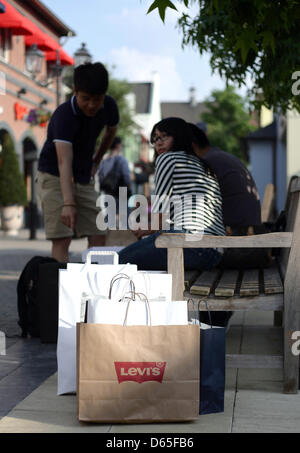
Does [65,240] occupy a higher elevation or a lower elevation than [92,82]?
lower

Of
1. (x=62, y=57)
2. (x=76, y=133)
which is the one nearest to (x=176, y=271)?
(x=76, y=133)

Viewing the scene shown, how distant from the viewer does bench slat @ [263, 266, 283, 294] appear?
13.9ft

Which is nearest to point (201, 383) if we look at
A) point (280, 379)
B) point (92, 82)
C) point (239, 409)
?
point (239, 409)

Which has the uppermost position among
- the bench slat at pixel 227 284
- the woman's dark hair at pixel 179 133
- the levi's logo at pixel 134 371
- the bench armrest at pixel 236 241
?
the woman's dark hair at pixel 179 133

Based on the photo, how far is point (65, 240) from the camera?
6336 millimetres

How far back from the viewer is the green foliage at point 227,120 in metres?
68.9

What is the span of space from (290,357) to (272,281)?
514 mm

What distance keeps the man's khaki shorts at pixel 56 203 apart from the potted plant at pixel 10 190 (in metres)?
16.6

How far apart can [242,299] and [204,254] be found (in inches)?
28.3

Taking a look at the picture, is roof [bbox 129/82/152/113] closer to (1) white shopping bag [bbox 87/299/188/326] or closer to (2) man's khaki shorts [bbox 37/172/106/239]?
(2) man's khaki shorts [bbox 37/172/106/239]

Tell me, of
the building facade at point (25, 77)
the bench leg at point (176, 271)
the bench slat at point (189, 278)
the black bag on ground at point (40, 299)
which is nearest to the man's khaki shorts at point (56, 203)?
the black bag on ground at point (40, 299)

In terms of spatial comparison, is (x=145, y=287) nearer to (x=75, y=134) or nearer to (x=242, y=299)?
(x=242, y=299)

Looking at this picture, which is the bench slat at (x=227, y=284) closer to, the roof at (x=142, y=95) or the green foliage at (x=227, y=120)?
the green foliage at (x=227, y=120)

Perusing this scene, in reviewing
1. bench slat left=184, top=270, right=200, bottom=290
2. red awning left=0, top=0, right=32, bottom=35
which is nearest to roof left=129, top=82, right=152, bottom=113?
red awning left=0, top=0, right=32, bottom=35
